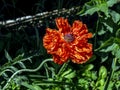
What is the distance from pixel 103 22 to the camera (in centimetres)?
180

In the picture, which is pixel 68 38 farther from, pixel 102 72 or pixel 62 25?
pixel 102 72

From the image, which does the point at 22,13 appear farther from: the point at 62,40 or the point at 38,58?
the point at 62,40

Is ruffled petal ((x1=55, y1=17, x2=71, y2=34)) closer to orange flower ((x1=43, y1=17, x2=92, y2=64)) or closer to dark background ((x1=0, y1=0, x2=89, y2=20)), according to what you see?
orange flower ((x1=43, y1=17, x2=92, y2=64))

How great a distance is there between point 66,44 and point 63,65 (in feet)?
0.76

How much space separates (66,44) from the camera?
156cm

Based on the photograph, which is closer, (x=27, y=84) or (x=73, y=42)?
(x=73, y=42)

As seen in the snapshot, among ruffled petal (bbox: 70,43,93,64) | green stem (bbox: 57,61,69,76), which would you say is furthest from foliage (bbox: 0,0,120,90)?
ruffled petal (bbox: 70,43,93,64)

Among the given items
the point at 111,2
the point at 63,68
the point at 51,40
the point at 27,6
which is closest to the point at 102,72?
the point at 63,68

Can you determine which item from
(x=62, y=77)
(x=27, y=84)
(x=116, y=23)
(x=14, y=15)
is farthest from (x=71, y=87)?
(x=14, y=15)

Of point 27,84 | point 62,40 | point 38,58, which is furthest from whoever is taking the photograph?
point 38,58

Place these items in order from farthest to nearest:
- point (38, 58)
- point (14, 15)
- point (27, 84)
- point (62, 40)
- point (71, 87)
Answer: point (14, 15) < point (38, 58) < point (71, 87) < point (27, 84) < point (62, 40)

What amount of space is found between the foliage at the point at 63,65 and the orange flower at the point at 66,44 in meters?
0.12

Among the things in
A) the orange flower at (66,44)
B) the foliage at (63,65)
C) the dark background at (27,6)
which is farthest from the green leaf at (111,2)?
the dark background at (27,6)

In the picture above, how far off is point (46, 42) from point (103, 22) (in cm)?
34
